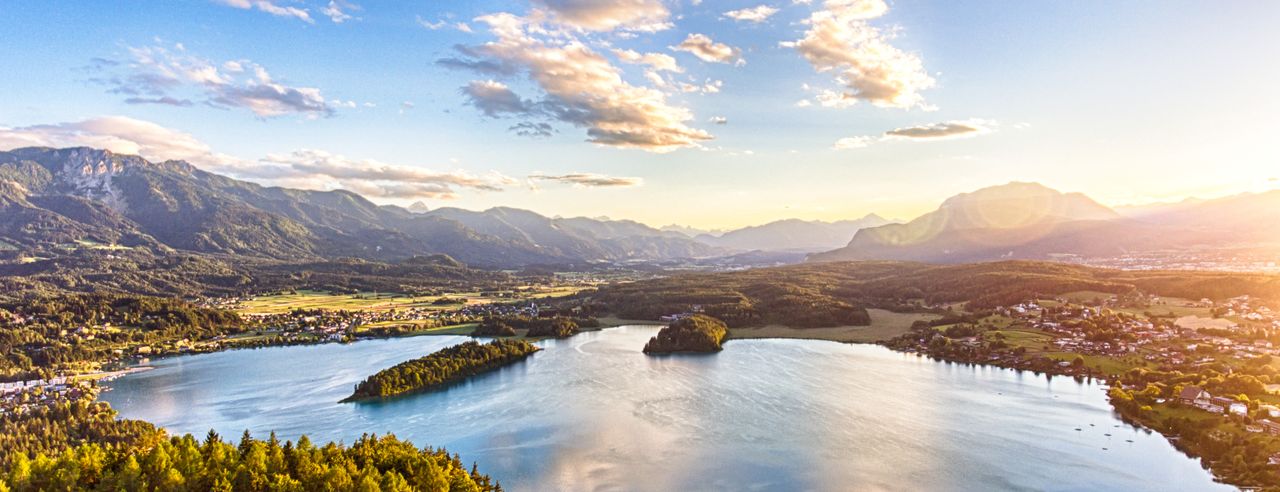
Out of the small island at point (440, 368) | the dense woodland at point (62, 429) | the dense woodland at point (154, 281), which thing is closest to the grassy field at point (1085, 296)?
the small island at point (440, 368)

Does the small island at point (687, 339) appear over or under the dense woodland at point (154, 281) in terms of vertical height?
under

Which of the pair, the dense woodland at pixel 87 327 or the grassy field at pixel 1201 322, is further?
the dense woodland at pixel 87 327

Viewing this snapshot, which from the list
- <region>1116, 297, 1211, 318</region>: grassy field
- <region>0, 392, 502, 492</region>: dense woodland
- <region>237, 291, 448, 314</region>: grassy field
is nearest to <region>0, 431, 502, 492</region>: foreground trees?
<region>0, 392, 502, 492</region>: dense woodland

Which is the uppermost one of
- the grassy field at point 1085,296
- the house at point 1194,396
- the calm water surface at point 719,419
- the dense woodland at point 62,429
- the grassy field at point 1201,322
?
the grassy field at point 1085,296

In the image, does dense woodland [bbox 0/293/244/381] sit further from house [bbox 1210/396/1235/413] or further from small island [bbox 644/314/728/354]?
house [bbox 1210/396/1235/413]

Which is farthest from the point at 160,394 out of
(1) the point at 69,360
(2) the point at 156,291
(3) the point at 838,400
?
(2) the point at 156,291

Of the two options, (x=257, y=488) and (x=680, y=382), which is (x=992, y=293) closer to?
(x=680, y=382)

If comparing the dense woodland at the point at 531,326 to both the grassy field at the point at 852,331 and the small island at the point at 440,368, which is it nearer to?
the small island at the point at 440,368
